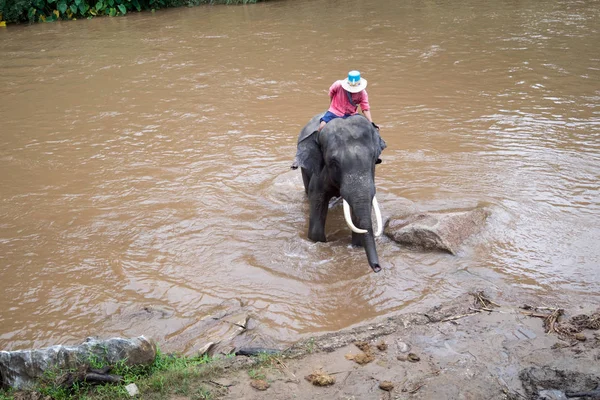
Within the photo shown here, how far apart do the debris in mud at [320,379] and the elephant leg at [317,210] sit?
2.89 metres

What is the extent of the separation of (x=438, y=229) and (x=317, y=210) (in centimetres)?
145

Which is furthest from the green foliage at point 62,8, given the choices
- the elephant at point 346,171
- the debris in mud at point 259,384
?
the debris in mud at point 259,384

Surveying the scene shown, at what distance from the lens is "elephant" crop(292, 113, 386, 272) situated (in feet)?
19.9

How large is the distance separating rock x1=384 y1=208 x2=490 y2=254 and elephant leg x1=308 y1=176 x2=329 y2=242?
2.74 ft

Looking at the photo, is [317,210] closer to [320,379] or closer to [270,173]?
[270,173]

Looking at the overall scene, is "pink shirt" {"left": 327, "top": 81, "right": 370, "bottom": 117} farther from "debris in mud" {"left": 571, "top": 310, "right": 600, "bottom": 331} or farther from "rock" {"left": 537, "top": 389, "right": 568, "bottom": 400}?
"rock" {"left": 537, "top": 389, "right": 568, "bottom": 400}

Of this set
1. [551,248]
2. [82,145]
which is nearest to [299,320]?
[551,248]

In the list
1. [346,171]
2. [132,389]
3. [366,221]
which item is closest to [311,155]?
[346,171]

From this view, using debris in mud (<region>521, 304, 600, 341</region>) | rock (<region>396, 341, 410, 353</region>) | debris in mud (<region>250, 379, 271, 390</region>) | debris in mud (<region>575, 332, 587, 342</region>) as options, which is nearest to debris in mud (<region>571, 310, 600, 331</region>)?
debris in mud (<region>521, 304, 600, 341</region>)

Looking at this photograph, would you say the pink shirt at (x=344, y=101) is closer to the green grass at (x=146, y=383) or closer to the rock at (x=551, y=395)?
the green grass at (x=146, y=383)

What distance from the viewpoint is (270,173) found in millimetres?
9180

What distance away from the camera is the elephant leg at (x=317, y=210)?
702cm

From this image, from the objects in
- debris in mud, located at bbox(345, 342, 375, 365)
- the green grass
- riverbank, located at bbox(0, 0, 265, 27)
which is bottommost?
debris in mud, located at bbox(345, 342, 375, 365)

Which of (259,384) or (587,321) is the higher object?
(259,384)
